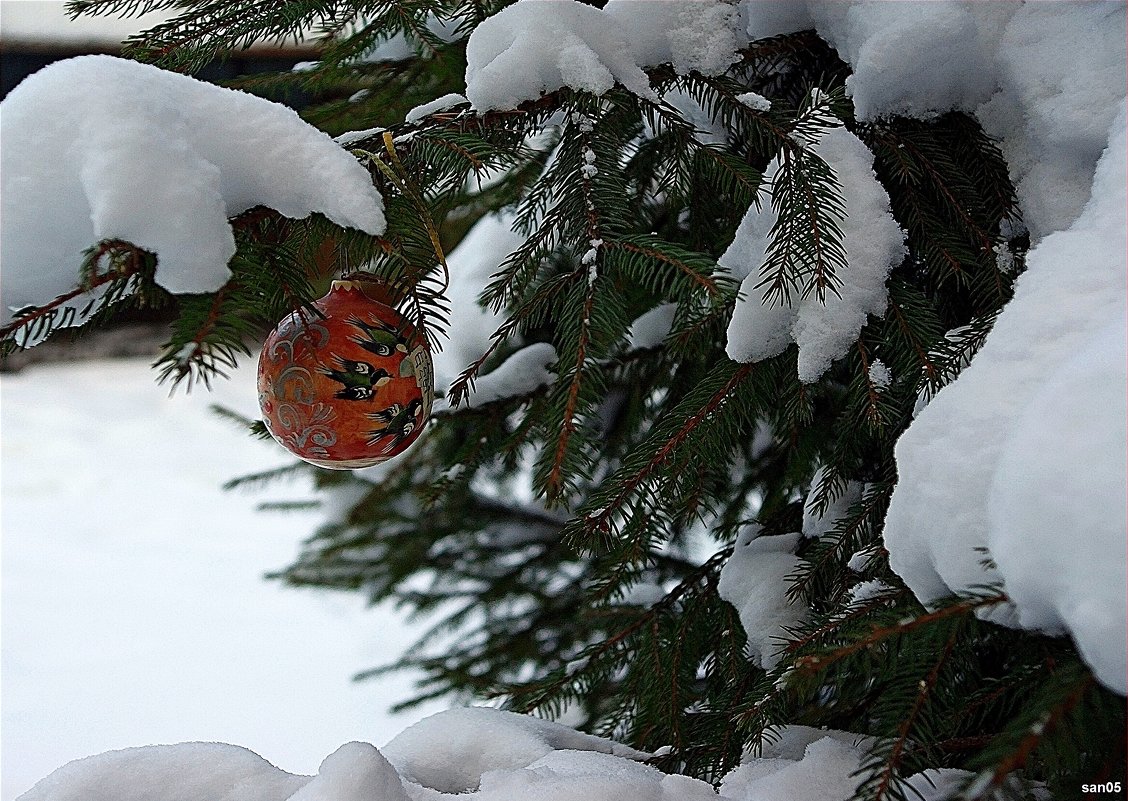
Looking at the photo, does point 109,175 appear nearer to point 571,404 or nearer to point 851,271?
point 571,404

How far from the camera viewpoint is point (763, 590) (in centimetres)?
74

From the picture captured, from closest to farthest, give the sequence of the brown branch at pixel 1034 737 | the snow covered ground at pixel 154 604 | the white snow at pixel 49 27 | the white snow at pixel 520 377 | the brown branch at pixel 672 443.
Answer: the brown branch at pixel 1034 737, the brown branch at pixel 672 443, the white snow at pixel 520 377, the snow covered ground at pixel 154 604, the white snow at pixel 49 27

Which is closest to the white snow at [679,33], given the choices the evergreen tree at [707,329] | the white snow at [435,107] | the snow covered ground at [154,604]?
the evergreen tree at [707,329]

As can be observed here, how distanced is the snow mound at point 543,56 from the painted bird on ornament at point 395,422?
0.69 feet

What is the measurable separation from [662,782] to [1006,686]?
0.22 m

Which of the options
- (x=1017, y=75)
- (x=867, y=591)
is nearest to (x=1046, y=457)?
(x=867, y=591)

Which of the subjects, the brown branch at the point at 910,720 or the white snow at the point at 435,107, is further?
the white snow at the point at 435,107

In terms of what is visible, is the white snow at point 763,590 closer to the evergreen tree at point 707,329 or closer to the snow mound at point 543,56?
the evergreen tree at point 707,329

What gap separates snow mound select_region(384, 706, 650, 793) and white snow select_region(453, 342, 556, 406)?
1.06ft

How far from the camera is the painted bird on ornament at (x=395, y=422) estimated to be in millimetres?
641

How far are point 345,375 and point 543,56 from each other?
25 centimetres

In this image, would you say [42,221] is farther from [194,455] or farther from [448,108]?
[194,455]

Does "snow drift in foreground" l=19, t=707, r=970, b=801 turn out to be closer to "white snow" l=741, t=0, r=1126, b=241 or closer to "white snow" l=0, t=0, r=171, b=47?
"white snow" l=741, t=0, r=1126, b=241

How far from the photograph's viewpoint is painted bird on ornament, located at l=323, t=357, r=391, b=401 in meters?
0.61
